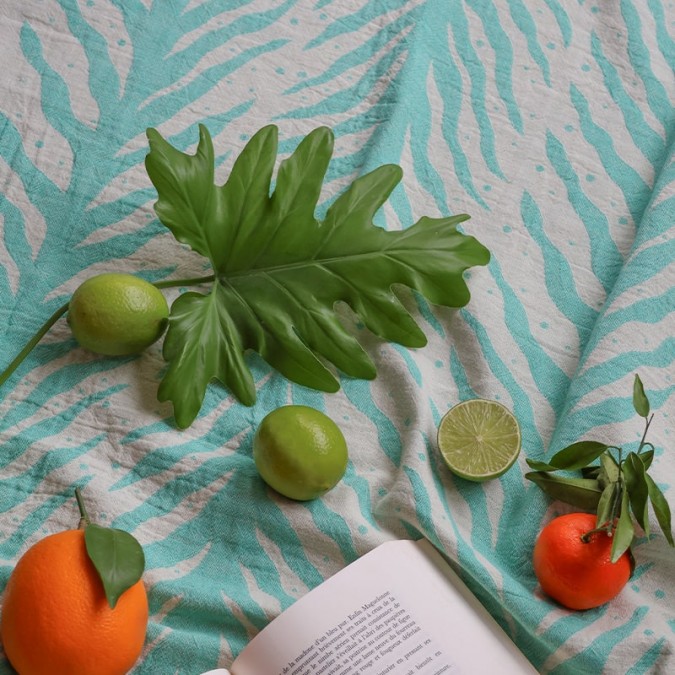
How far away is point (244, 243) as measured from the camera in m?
1.03

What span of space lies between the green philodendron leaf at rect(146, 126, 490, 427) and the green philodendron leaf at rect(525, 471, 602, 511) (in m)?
0.19

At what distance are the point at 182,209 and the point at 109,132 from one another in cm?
19

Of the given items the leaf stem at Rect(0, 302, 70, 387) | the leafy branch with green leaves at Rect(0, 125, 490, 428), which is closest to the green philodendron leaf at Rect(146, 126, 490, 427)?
the leafy branch with green leaves at Rect(0, 125, 490, 428)

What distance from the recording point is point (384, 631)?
0.87m

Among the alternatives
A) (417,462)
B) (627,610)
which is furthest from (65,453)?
(627,610)

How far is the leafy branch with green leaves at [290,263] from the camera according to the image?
99 centimetres

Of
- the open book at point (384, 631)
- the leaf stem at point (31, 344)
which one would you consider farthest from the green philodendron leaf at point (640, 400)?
the leaf stem at point (31, 344)

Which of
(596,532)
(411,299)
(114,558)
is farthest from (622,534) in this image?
(114,558)

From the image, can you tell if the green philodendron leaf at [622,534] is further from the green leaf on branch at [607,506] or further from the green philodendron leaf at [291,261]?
the green philodendron leaf at [291,261]

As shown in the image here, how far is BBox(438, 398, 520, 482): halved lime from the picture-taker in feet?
3.15

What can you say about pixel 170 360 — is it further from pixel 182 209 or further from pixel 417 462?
pixel 417 462

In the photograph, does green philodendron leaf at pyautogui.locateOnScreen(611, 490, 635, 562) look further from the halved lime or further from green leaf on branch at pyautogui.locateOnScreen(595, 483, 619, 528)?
the halved lime

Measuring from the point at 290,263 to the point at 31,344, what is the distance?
11.2 inches

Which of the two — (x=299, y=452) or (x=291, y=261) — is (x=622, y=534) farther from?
(x=291, y=261)
